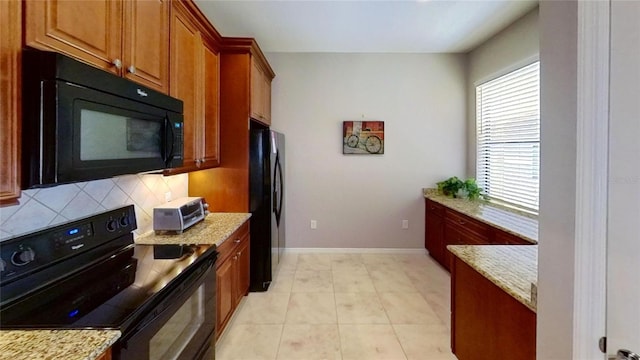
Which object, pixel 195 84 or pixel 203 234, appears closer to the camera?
pixel 203 234

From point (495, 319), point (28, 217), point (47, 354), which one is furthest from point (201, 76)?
point (495, 319)

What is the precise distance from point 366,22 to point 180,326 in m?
3.27

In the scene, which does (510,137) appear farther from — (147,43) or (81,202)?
(81,202)

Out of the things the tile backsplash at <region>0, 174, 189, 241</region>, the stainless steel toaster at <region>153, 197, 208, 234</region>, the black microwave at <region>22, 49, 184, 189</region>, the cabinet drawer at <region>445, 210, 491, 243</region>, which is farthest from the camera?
the cabinet drawer at <region>445, 210, 491, 243</region>

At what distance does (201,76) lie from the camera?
2553 mm

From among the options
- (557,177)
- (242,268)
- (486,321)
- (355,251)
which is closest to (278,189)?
(242,268)

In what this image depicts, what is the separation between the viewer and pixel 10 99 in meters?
0.97

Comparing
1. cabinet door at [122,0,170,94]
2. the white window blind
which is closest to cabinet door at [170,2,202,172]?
cabinet door at [122,0,170,94]

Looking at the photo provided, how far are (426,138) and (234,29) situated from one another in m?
2.85

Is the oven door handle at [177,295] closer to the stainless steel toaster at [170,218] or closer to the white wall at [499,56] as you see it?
the stainless steel toaster at [170,218]

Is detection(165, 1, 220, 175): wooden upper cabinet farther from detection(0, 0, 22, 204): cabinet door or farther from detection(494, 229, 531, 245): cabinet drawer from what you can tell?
detection(494, 229, 531, 245): cabinet drawer

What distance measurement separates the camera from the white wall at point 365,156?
14.5ft

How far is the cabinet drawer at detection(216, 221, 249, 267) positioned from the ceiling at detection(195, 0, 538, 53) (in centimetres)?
213

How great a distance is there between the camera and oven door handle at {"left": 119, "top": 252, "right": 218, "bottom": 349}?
1115mm
